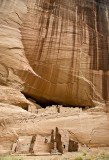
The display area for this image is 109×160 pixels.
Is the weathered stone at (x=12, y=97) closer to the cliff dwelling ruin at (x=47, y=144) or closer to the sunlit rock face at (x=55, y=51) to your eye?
the sunlit rock face at (x=55, y=51)

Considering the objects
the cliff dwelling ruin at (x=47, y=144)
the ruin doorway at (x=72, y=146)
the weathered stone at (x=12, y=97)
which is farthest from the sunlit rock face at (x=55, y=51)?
the ruin doorway at (x=72, y=146)

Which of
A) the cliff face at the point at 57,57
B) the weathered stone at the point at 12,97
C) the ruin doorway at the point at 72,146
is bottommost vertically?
the ruin doorway at the point at 72,146

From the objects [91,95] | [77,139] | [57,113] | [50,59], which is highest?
[50,59]

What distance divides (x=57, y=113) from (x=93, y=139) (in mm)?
1929

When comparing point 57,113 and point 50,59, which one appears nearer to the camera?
point 57,113

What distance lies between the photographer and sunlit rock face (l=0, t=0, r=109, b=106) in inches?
602

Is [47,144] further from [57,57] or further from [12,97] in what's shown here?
[57,57]

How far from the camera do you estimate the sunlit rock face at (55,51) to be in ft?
50.1

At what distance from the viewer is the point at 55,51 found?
15.6m

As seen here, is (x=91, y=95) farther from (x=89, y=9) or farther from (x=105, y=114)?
(x=89, y=9)

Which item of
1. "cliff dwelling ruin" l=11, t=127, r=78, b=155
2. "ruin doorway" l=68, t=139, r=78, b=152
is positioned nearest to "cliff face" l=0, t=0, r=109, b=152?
"cliff dwelling ruin" l=11, t=127, r=78, b=155

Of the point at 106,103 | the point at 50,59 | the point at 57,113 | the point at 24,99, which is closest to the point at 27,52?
the point at 50,59

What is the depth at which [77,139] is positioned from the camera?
1390cm

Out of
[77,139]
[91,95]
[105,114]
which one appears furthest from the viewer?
[91,95]
